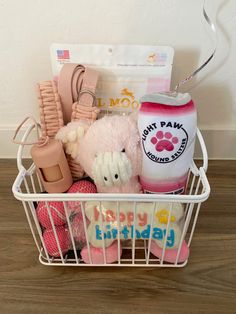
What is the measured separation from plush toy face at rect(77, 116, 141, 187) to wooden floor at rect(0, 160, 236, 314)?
0.60 feet

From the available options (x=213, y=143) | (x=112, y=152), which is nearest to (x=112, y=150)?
(x=112, y=152)

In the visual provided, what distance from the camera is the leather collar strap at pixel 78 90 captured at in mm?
514

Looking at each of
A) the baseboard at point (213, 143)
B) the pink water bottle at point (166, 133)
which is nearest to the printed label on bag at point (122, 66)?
the pink water bottle at point (166, 133)

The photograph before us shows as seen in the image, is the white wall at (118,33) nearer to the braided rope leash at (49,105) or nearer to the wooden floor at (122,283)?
the braided rope leash at (49,105)

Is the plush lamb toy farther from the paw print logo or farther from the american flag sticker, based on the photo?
the american flag sticker

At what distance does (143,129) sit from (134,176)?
9cm

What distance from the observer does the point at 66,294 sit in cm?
49

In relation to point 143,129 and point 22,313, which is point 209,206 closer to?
point 143,129

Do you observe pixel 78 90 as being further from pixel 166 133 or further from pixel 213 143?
pixel 213 143

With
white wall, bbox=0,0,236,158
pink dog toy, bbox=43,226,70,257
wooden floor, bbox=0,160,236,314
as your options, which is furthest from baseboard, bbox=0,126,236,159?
pink dog toy, bbox=43,226,70,257

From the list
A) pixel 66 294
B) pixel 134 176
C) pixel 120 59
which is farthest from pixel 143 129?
pixel 66 294

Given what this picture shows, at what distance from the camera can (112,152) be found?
1.43 ft

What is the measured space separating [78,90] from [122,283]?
341 mm

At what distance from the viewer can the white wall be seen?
0.58 metres
